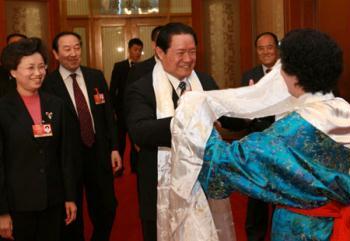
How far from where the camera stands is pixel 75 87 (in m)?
3.69

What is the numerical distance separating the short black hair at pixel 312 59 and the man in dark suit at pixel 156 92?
0.83 meters

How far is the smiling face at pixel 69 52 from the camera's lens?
12.1 feet

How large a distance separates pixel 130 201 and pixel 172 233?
11.7ft

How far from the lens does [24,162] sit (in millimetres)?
2660

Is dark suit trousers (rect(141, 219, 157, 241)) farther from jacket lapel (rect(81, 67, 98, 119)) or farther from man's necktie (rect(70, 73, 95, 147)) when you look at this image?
jacket lapel (rect(81, 67, 98, 119))

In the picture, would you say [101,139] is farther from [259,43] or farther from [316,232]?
[316,232]

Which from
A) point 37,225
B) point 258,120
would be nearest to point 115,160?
point 258,120

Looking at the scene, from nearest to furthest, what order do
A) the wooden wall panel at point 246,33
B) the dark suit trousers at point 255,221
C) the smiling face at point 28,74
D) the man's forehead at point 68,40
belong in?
1. the smiling face at point 28,74
2. the man's forehead at point 68,40
3. the dark suit trousers at point 255,221
4. the wooden wall panel at point 246,33

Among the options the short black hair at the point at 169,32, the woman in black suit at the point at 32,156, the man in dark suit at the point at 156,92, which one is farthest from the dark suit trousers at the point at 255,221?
the short black hair at the point at 169,32

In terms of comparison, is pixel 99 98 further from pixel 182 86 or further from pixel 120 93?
pixel 120 93

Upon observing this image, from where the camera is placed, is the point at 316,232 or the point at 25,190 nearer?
the point at 316,232

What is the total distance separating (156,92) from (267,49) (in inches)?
79.2

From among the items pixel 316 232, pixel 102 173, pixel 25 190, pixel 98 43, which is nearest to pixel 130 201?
pixel 102 173

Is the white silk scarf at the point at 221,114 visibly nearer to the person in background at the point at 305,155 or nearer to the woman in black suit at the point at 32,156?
the person in background at the point at 305,155
